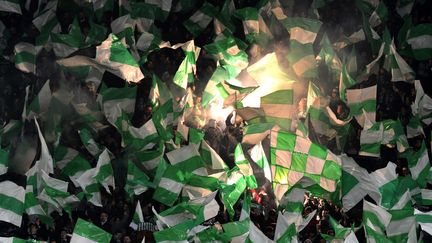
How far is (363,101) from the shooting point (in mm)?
17297

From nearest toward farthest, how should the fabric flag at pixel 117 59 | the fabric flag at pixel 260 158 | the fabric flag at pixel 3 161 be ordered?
the fabric flag at pixel 3 161 < the fabric flag at pixel 260 158 < the fabric flag at pixel 117 59

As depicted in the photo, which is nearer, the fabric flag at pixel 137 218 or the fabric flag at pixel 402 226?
the fabric flag at pixel 402 226

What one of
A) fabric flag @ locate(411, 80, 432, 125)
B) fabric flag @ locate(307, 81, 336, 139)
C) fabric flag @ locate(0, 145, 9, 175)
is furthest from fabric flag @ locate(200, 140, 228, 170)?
fabric flag @ locate(411, 80, 432, 125)

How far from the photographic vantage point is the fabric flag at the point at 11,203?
49.7 feet

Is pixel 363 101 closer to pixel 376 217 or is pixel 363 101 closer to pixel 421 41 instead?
pixel 421 41

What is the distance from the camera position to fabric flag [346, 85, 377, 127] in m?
17.2

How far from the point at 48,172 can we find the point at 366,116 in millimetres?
5243

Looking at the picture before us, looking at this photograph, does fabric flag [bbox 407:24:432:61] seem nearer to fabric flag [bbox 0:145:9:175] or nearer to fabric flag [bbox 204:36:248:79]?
fabric flag [bbox 204:36:248:79]

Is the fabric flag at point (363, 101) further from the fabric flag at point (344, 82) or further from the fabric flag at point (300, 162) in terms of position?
the fabric flag at point (300, 162)

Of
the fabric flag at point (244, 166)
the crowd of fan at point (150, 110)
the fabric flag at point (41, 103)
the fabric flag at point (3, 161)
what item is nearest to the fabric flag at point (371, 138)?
the crowd of fan at point (150, 110)

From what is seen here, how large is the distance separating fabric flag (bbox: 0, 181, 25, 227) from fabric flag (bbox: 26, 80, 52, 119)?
257cm

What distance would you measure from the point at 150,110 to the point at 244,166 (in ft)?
7.58

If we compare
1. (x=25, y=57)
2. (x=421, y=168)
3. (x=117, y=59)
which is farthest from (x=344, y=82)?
(x=25, y=57)

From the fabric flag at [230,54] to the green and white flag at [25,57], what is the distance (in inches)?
124
